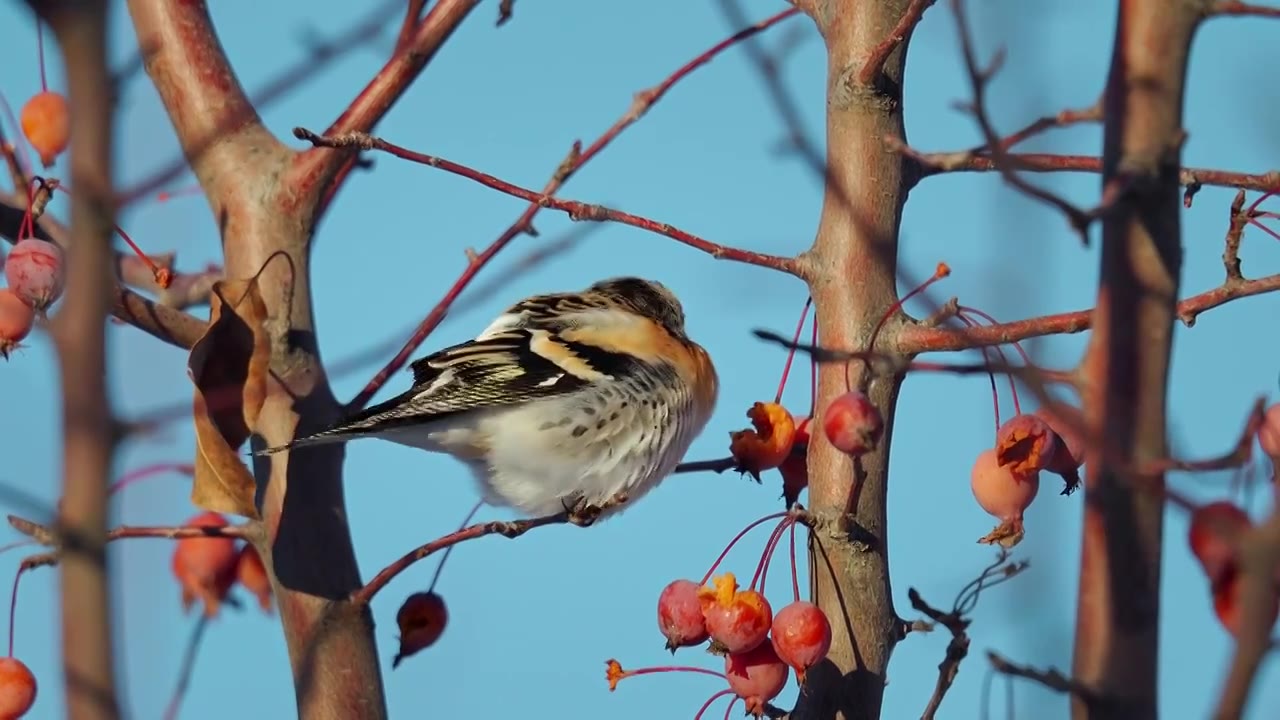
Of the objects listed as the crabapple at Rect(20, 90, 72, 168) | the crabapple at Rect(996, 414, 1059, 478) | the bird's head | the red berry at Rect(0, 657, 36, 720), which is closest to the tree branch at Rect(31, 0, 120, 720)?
the crabapple at Rect(996, 414, 1059, 478)

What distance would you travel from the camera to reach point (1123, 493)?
5.45 ft

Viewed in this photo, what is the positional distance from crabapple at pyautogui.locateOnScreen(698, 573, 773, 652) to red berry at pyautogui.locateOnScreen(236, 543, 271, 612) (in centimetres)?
141

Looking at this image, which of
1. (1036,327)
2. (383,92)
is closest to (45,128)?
(383,92)

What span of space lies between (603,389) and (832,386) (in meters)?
1.43

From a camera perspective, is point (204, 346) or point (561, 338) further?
point (561, 338)

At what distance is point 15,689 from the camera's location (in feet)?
10.4

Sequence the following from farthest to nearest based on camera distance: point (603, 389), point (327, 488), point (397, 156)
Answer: point (603, 389)
point (327, 488)
point (397, 156)

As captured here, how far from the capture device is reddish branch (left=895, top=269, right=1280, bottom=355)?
94.9 inches

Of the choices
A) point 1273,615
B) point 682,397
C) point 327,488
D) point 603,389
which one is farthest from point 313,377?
point 1273,615

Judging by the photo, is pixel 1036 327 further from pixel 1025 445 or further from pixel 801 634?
pixel 801 634

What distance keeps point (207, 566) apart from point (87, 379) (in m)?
2.78

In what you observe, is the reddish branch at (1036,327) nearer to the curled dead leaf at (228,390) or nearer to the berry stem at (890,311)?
the berry stem at (890,311)

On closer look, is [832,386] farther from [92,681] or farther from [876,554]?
[92,681]

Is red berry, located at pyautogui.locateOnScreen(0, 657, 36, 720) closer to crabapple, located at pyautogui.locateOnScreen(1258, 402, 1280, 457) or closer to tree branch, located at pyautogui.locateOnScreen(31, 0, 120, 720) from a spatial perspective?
tree branch, located at pyautogui.locateOnScreen(31, 0, 120, 720)
